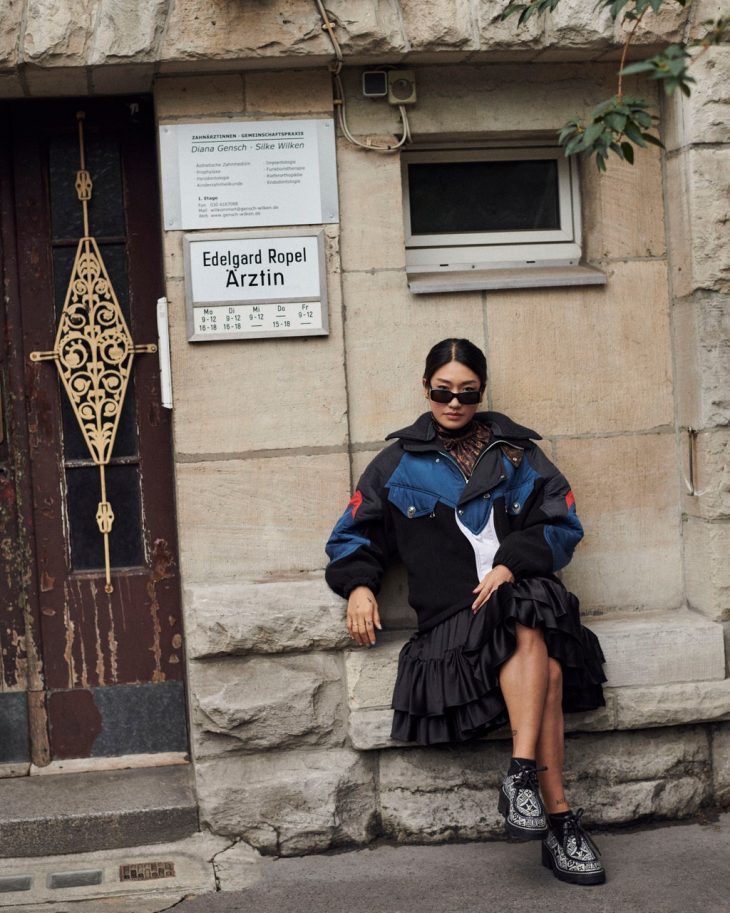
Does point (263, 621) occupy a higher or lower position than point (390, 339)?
lower

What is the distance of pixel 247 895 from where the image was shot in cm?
407

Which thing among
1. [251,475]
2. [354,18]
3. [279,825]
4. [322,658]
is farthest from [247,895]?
[354,18]

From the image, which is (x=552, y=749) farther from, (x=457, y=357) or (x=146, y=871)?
(x=146, y=871)

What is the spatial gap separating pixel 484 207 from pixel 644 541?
4.80 feet

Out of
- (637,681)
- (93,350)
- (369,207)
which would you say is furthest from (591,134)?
(93,350)

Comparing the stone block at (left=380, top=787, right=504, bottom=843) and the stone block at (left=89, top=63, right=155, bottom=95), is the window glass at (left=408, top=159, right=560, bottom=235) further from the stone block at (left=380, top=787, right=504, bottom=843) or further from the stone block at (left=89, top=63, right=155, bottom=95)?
the stone block at (left=380, top=787, right=504, bottom=843)

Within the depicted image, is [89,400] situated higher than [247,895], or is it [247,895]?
[89,400]

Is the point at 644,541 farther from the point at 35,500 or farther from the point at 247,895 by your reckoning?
the point at 35,500

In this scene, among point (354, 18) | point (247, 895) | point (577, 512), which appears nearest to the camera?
point (247, 895)

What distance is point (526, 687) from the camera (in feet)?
13.1

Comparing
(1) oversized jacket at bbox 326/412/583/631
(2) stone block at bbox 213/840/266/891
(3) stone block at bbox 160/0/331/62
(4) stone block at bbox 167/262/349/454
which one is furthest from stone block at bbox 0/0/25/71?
(2) stone block at bbox 213/840/266/891

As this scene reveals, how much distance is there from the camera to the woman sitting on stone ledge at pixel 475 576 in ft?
13.3

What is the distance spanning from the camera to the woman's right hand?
14.1 ft

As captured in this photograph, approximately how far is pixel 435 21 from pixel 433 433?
4.86 ft
